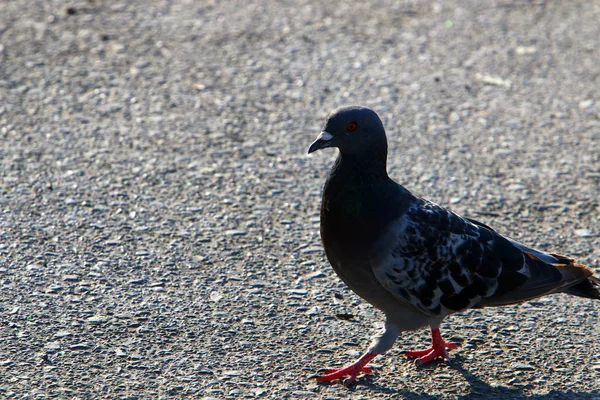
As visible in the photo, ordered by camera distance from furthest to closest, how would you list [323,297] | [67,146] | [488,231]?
1. [67,146]
2. [323,297]
3. [488,231]

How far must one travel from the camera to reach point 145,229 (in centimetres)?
564

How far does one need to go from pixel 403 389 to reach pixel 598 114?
423 cm

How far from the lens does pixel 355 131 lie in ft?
14.6

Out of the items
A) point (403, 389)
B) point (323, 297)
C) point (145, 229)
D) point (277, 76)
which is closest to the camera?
point (403, 389)

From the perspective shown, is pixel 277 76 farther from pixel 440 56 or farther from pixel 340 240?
pixel 340 240

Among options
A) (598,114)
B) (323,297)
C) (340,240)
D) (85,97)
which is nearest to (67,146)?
(85,97)

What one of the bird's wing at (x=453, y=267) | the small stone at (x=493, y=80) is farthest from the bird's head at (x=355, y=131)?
the small stone at (x=493, y=80)

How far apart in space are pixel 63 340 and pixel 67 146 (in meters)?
2.54

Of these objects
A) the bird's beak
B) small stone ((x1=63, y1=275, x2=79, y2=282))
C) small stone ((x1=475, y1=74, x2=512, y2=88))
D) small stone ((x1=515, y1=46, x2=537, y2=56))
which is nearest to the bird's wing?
the bird's beak

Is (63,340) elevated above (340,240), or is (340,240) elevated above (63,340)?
(340,240)

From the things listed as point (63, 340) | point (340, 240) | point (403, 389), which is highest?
point (340, 240)

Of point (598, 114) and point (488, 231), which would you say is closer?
point (488, 231)

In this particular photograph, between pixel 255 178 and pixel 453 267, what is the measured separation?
2305 mm

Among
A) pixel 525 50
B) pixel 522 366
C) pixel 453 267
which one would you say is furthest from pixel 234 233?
pixel 525 50
